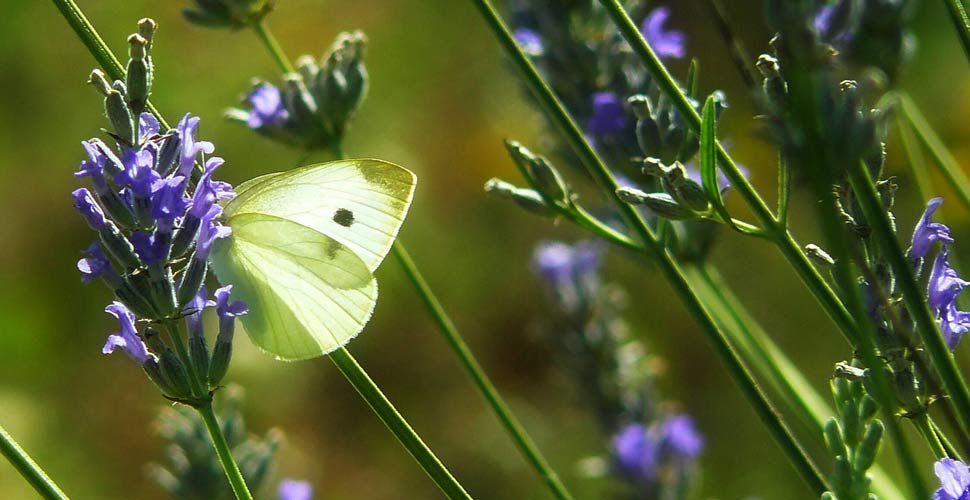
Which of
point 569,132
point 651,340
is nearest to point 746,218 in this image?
point 651,340

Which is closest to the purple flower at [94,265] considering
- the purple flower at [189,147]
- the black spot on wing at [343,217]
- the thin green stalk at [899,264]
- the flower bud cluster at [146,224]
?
the flower bud cluster at [146,224]

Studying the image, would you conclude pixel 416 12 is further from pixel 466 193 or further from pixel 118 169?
pixel 118 169

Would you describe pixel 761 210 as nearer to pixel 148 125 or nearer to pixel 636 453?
pixel 148 125

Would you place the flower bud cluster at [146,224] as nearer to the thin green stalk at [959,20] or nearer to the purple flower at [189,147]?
the purple flower at [189,147]

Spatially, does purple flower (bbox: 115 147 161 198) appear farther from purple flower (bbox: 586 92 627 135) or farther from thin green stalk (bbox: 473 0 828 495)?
purple flower (bbox: 586 92 627 135)

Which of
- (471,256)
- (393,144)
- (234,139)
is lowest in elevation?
(471,256)

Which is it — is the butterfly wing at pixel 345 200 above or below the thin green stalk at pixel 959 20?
above

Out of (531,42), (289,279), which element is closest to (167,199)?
(289,279)

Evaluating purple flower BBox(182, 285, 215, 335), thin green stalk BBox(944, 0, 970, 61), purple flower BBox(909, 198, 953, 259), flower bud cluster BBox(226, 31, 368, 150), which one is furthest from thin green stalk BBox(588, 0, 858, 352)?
flower bud cluster BBox(226, 31, 368, 150)
